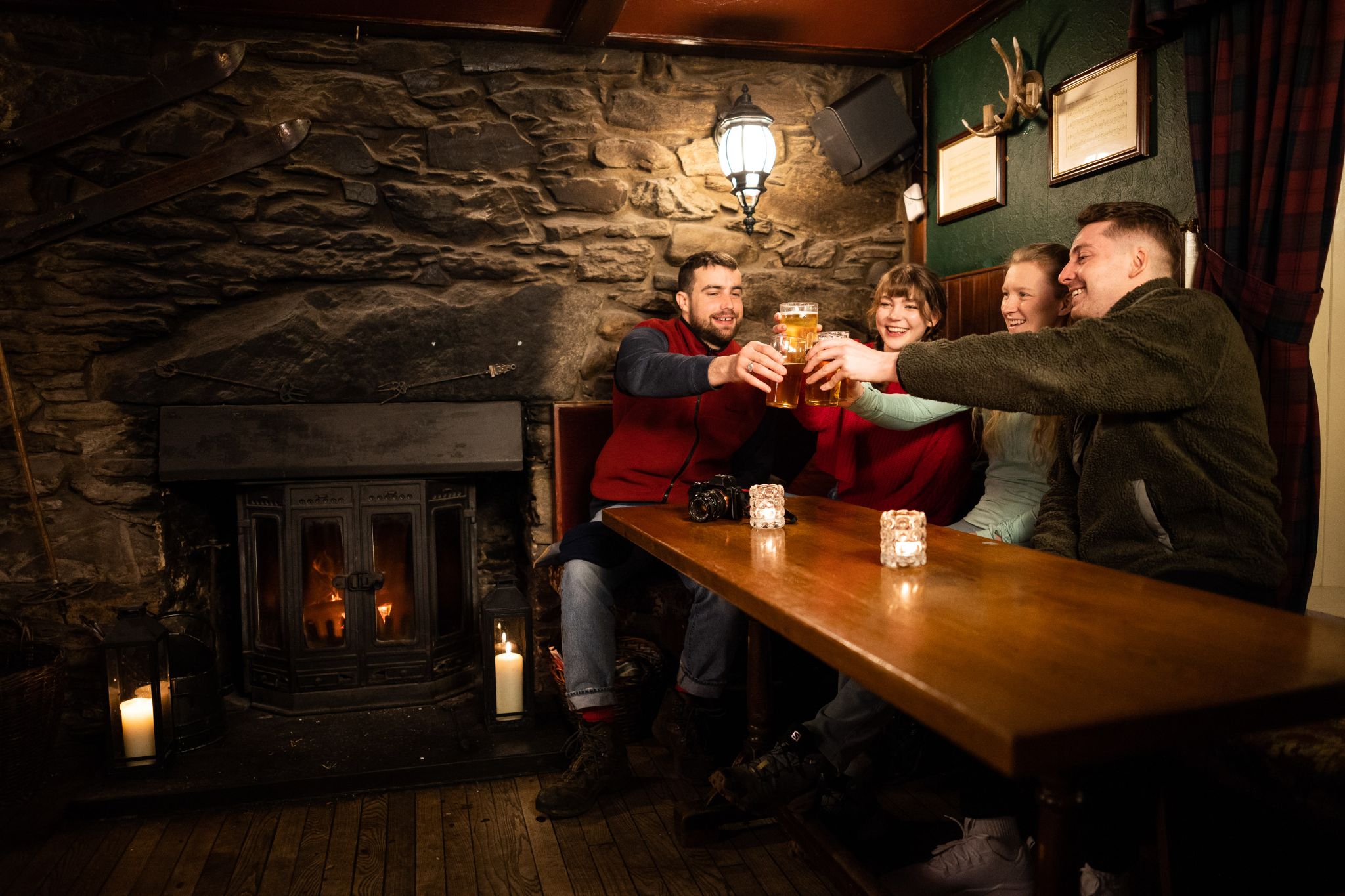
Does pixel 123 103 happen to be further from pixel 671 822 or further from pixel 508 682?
pixel 671 822

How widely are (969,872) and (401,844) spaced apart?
1.34 metres

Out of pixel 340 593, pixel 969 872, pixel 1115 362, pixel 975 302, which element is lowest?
pixel 969 872

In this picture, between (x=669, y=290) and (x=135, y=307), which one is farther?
(x=669, y=290)

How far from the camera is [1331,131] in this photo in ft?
6.66

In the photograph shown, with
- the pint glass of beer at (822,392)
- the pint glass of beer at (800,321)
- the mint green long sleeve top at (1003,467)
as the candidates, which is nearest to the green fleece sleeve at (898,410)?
the mint green long sleeve top at (1003,467)

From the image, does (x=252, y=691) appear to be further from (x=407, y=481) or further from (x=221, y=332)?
(x=221, y=332)

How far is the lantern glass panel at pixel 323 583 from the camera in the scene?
3166mm

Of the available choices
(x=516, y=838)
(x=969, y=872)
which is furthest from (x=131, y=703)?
(x=969, y=872)

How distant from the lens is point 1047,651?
1.07 metres

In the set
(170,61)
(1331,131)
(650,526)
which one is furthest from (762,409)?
(170,61)

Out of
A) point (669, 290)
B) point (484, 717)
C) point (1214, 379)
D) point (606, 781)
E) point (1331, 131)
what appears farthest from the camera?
point (669, 290)

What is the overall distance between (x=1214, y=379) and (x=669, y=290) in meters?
2.15

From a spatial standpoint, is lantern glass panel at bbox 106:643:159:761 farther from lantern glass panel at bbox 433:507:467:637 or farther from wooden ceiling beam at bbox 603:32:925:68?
wooden ceiling beam at bbox 603:32:925:68

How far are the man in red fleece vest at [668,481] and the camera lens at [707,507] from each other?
284 mm
